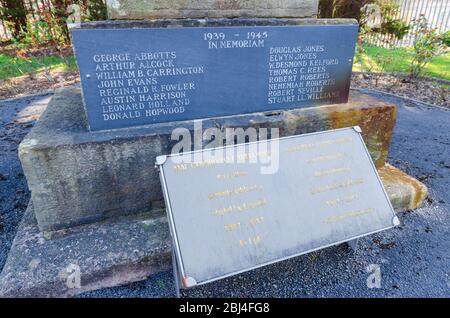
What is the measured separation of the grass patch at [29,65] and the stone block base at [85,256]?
6.54m

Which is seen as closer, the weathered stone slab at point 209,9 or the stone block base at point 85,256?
the stone block base at point 85,256

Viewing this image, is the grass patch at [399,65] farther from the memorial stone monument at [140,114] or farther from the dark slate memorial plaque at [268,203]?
the dark slate memorial plaque at [268,203]

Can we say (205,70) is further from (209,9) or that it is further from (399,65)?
(399,65)

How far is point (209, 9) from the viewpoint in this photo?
2.54 m

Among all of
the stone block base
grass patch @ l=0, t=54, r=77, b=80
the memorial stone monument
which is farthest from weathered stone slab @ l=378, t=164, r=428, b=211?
grass patch @ l=0, t=54, r=77, b=80

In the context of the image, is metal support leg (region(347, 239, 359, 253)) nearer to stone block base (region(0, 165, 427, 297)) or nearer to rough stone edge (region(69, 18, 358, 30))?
stone block base (region(0, 165, 427, 297))

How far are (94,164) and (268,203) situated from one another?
126cm

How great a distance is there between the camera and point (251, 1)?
2633mm

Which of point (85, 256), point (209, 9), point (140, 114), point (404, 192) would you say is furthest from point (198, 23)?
point (404, 192)

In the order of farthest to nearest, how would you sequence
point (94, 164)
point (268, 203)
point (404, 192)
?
point (404, 192) → point (94, 164) → point (268, 203)

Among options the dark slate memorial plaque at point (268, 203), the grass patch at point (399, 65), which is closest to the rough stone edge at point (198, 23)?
the dark slate memorial plaque at point (268, 203)

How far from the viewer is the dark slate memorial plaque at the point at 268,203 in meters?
1.94
